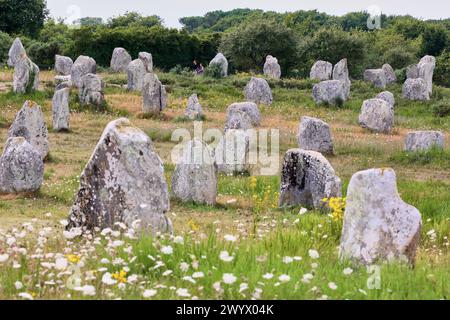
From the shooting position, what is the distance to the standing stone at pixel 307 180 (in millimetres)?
15742

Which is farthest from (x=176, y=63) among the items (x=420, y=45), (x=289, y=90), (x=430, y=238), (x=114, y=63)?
(x=430, y=238)

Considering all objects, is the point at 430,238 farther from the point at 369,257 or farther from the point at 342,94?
the point at 342,94

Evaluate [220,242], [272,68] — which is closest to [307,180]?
[220,242]

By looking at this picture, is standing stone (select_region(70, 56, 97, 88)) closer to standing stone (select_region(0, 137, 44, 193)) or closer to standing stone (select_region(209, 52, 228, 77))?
standing stone (select_region(209, 52, 228, 77))

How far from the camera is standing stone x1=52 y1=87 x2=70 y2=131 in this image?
2623 cm

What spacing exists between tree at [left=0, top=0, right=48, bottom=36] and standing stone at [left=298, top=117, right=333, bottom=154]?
3439 centimetres

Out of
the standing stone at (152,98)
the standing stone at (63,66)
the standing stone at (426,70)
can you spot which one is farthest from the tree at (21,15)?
the standing stone at (152,98)

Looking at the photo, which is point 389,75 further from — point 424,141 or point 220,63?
point 424,141

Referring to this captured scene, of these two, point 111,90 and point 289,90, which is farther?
point 289,90

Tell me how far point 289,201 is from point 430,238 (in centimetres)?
451

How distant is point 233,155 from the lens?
2053 centimetres

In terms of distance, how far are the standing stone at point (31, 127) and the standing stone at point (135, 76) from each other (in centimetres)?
1604

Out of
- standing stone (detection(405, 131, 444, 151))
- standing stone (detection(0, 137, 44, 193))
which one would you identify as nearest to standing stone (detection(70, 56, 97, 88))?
standing stone (detection(405, 131, 444, 151))

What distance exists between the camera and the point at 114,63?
157 feet
